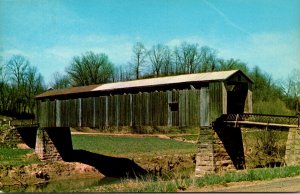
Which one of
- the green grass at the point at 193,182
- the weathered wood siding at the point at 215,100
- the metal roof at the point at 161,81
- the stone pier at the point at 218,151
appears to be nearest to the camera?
the green grass at the point at 193,182

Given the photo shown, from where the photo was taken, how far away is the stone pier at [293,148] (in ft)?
72.5

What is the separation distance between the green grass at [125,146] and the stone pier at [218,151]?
12.1m

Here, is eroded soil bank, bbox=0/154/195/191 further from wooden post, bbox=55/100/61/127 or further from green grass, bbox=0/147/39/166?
wooden post, bbox=55/100/61/127

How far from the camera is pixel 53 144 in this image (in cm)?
A: 3531

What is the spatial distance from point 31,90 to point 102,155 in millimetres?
9996

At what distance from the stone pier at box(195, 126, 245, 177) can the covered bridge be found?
776 mm

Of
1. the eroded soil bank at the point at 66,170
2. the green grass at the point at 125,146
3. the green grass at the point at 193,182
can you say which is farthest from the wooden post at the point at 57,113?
the green grass at the point at 193,182

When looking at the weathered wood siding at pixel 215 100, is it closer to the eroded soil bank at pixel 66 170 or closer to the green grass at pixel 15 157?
the eroded soil bank at pixel 66 170

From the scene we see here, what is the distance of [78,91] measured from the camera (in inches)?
1243

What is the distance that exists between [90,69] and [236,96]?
84.5ft

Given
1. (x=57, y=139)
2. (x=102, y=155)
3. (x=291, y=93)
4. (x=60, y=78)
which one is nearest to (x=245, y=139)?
(x=291, y=93)

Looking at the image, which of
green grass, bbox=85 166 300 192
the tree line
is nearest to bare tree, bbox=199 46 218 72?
the tree line

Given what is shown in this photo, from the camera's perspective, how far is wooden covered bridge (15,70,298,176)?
946 inches

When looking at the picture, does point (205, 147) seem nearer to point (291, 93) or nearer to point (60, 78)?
point (291, 93)
